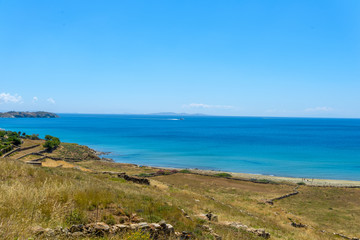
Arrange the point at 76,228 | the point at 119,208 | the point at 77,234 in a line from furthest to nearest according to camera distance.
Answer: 1. the point at 119,208
2. the point at 76,228
3. the point at 77,234

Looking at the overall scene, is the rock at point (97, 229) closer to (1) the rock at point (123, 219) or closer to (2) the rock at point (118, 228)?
(2) the rock at point (118, 228)

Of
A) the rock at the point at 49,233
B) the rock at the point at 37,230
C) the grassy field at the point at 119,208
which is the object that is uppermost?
the rock at the point at 37,230

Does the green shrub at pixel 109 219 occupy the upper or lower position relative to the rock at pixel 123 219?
upper

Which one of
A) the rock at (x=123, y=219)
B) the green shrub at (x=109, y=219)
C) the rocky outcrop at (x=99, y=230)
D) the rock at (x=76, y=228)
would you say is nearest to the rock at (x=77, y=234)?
the rocky outcrop at (x=99, y=230)

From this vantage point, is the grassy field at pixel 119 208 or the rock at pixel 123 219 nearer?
the grassy field at pixel 119 208

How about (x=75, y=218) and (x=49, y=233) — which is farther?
(x=75, y=218)

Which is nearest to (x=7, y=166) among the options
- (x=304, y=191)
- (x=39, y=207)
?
(x=39, y=207)

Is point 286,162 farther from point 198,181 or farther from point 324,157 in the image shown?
point 198,181

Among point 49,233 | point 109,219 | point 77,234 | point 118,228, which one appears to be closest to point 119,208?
point 109,219

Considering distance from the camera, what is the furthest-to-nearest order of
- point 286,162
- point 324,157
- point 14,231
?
point 324,157, point 286,162, point 14,231

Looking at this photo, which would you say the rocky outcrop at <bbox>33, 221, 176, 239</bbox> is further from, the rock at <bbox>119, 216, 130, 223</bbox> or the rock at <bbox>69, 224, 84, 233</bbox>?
the rock at <bbox>119, 216, 130, 223</bbox>

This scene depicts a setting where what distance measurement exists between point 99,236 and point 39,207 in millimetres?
2093

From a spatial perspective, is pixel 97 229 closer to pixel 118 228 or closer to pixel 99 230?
pixel 99 230

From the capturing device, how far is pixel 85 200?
31.0 feet
